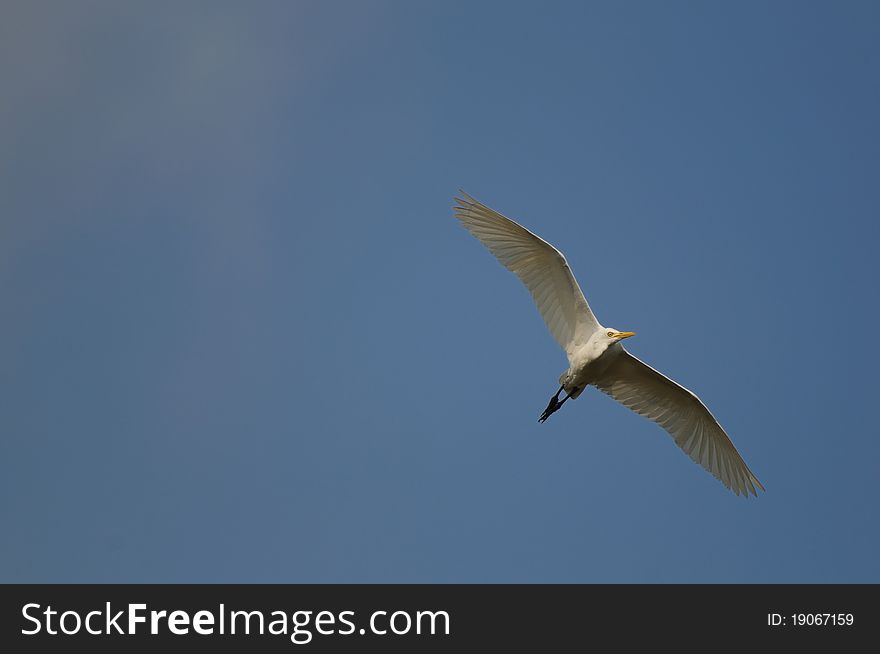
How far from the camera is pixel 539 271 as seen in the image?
25281mm

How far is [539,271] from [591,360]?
2.48 metres

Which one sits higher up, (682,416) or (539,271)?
(539,271)

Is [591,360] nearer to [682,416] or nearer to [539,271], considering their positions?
[539,271]

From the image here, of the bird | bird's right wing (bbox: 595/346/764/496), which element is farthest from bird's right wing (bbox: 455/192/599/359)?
bird's right wing (bbox: 595/346/764/496)

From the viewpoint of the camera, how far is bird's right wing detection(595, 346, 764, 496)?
25922mm

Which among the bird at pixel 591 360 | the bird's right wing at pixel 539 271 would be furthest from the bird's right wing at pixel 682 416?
the bird's right wing at pixel 539 271

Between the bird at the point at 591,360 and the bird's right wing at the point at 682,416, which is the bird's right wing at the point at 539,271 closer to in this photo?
the bird at the point at 591,360

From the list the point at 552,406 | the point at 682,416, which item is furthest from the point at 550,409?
the point at 682,416

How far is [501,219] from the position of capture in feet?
82.2

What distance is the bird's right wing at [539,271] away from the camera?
2498 cm

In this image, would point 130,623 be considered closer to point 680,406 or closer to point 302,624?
point 302,624

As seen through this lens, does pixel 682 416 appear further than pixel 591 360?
Yes

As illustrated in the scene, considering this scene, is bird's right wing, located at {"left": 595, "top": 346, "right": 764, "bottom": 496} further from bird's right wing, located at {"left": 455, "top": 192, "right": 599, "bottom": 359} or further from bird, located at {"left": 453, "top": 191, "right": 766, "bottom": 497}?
bird's right wing, located at {"left": 455, "top": 192, "right": 599, "bottom": 359}

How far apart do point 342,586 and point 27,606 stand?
677cm
